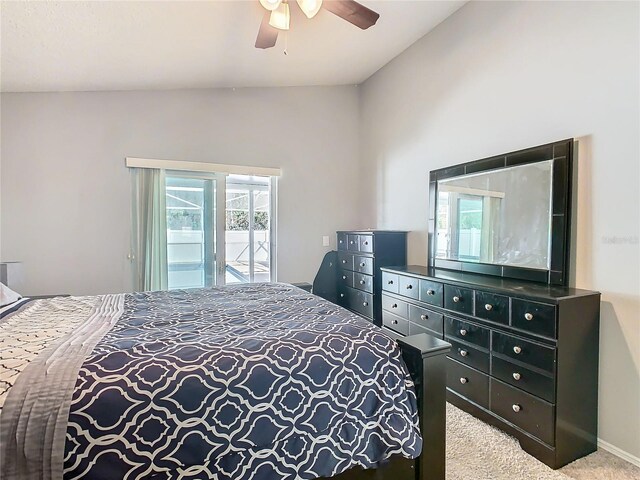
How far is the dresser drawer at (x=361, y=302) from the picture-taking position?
3615 mm

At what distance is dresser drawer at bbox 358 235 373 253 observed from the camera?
3564 mm

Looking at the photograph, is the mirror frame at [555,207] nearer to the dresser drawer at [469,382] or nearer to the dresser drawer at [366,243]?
the dresser drawer at [469,382]

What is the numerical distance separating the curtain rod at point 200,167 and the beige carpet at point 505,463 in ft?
10.3

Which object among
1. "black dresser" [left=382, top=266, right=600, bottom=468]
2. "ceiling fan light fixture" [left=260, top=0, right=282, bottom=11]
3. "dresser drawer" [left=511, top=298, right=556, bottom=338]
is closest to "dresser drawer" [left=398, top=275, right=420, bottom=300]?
"black dresser" [left=382, top=266, right=600, bottom=468]

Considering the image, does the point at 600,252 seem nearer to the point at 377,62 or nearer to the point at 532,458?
the point at 532,458

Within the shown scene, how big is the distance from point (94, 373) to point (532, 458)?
7.14 ft

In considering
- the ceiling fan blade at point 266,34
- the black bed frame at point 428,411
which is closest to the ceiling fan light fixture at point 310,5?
the ceiling fan blade at point 266,34

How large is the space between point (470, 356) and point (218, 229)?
283 cm

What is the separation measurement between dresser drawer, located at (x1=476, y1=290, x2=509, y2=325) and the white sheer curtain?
2959mm

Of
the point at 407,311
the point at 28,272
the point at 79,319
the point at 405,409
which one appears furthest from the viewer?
the point at 28,272

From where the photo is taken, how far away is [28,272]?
3.15m

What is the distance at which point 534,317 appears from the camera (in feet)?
6.19

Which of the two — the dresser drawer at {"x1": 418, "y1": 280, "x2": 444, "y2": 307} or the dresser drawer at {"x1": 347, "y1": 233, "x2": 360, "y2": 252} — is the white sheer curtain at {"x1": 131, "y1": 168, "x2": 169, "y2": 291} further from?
the dresser drawer at {"x1": 418, "y1": 280, "x2": 444, "y2": 307}

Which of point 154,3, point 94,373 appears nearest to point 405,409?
point 94,373
